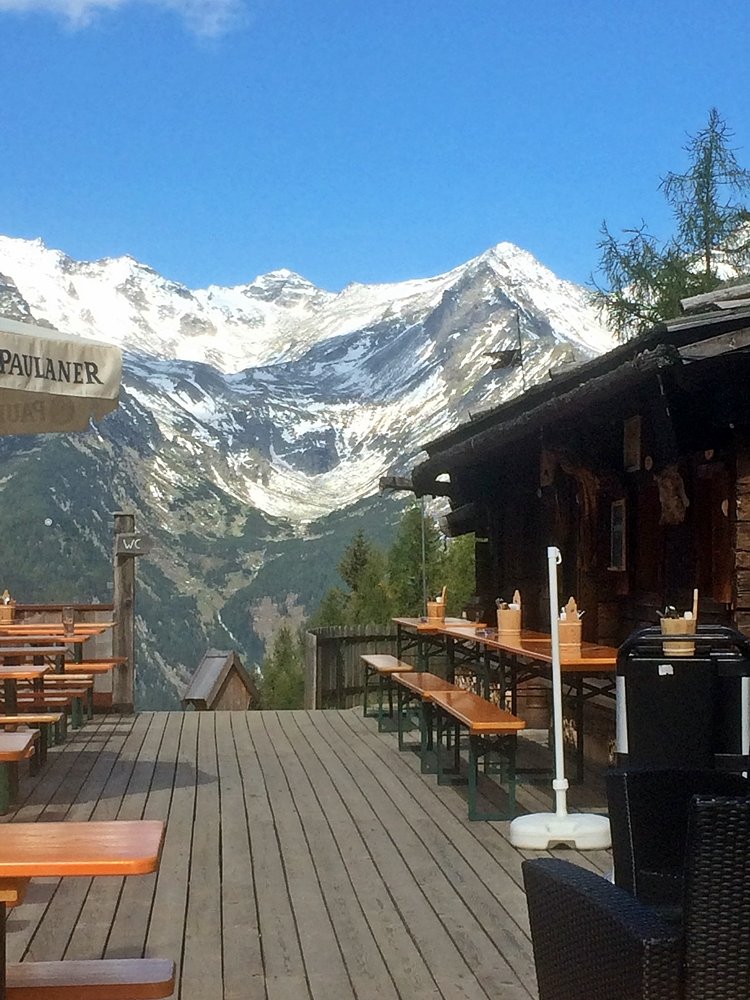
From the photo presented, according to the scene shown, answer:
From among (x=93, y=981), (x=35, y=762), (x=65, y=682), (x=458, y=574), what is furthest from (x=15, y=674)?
(x=458, y=574)

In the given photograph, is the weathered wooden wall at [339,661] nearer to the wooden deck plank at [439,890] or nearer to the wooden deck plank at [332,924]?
the wooden deck plank at [439,890]

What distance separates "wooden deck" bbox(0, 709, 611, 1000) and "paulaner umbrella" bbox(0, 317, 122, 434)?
2084 millimetres

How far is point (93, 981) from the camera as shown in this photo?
112 inches

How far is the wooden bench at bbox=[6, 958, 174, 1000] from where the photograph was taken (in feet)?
9.21

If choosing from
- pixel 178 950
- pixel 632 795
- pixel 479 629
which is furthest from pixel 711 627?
pixel 479 629

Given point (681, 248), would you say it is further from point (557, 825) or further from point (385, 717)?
point (557, 825)

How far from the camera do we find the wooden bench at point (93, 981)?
9.21ft

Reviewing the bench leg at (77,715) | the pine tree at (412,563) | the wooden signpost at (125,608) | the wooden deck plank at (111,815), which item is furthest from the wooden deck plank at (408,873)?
the pine tree at (412,563)

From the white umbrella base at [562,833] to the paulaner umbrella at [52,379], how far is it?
9.33 feet

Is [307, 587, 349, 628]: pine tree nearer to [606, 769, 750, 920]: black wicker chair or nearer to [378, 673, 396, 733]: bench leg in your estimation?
[378, 673, 396, 733]: bench leg

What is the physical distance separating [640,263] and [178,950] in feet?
77.6

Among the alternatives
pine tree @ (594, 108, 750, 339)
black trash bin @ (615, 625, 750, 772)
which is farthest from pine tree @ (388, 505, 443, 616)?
black trash bin @ (615, 625, 750, 772)

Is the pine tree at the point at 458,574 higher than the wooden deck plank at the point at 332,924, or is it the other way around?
the pine tree at the point at 458,574

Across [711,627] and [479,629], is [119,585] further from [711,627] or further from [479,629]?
[711,627]
